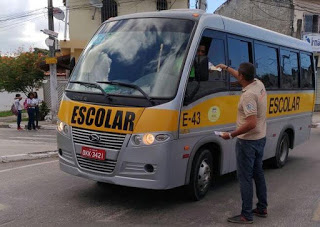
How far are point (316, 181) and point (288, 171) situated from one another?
0.98m

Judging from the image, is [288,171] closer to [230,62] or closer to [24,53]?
[230,62]

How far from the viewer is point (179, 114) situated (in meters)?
5.04

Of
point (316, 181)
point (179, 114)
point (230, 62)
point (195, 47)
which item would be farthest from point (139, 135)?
point (316, 181)

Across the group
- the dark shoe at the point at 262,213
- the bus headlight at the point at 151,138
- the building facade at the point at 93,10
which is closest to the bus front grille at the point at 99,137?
the bus headlight at the point at 151,138

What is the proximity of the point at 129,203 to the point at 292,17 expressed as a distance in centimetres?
2437

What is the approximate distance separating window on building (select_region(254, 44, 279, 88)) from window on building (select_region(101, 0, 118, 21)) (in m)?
17.3

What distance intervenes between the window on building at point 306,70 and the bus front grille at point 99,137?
5773mm

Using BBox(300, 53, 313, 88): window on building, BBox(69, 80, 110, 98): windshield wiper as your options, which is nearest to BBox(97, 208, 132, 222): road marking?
BBox(69, 80, 110, 98): windshield wiper

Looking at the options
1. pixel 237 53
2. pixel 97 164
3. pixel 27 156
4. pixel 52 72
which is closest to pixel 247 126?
pixel 97 164

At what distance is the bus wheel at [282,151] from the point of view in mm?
8289

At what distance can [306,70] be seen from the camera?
31.1 ft

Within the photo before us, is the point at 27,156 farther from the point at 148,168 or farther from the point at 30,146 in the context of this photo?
the point at 148,168

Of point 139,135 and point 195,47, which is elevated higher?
point 195,47

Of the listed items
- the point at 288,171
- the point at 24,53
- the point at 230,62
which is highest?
the point at 24,53
